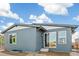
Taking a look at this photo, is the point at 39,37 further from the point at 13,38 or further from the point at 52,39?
the point at 13,38

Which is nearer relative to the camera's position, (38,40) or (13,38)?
(38,40)

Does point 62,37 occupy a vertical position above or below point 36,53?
above

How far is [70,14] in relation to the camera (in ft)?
18.1

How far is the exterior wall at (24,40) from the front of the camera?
5602 millimetres

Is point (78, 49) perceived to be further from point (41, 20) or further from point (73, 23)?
point (41, 20)

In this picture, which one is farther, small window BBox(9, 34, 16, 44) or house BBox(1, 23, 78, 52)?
small window BBox(9, 34, 16, 44)

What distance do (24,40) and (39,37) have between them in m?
0.36

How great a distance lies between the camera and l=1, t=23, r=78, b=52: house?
217 inches

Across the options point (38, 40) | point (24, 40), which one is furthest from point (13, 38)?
point (38, 40)

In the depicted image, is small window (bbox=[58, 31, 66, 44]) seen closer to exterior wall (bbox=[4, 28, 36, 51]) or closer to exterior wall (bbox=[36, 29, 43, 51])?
exterior wall (bbox=[36, 29, 43, 51])

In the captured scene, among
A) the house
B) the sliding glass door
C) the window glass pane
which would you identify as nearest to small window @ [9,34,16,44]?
the house

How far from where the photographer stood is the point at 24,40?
5648mm

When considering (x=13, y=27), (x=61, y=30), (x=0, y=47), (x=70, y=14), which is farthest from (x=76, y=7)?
(x=0, y=47)

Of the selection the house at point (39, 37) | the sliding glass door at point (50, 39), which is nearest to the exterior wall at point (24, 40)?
the house at point (39, 37)
